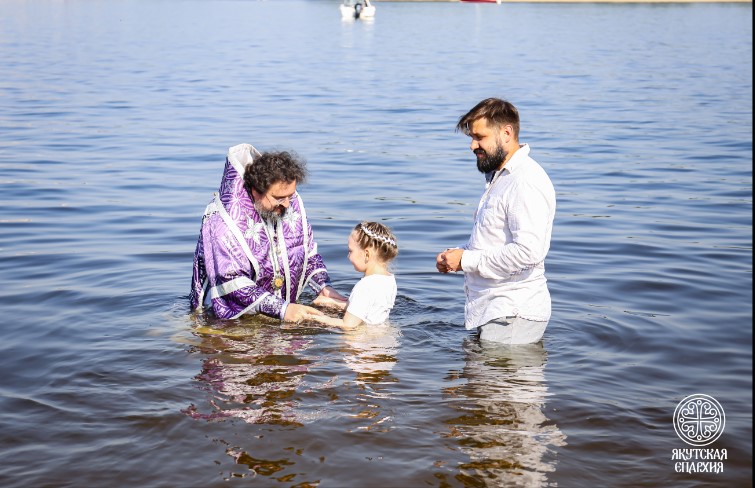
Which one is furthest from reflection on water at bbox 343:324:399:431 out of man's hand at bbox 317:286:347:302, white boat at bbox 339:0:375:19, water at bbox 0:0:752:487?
white boat at bbox 339:0:375:19

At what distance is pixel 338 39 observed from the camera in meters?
53.2

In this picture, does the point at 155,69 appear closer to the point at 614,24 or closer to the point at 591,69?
the point at 591,69

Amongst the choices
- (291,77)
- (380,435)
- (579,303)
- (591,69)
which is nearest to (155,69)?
(291,77)

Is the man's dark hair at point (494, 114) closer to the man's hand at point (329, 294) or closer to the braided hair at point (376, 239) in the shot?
the braided hair at point (376, 239)

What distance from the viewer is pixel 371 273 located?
6.96 m

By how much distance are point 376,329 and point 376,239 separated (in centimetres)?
79

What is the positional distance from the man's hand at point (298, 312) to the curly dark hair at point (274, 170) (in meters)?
0.88

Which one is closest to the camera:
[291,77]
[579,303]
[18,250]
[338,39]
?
[579,303]

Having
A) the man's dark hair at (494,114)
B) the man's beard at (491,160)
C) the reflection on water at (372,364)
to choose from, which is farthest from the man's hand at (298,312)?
the man's dark hair at (494,114)

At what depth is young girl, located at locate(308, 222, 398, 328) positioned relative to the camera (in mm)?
6844

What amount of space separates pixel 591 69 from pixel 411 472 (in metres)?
30.0

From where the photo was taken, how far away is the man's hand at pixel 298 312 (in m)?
7.08

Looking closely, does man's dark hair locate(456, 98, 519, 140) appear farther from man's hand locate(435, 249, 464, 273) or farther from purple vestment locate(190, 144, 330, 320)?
purple vestment locate(190, 144, 330, 320)

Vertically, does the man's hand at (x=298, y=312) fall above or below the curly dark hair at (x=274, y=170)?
below
